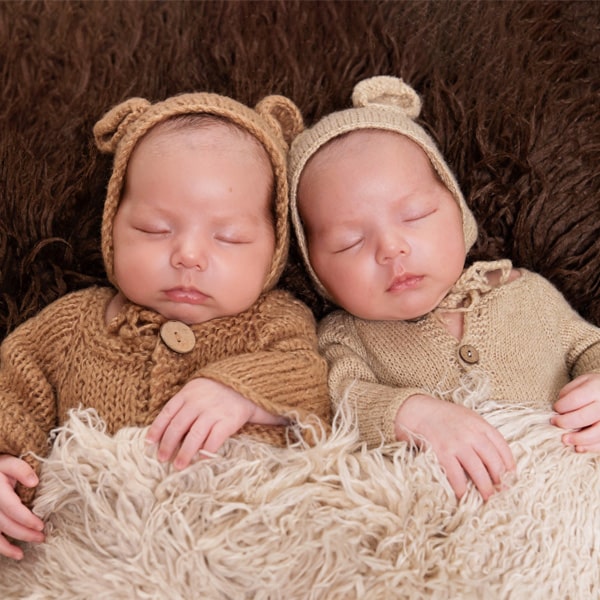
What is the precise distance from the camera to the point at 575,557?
39.2 inches

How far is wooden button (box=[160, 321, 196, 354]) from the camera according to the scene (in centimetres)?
117

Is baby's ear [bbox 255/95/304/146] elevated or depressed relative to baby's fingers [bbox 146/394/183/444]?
elevated

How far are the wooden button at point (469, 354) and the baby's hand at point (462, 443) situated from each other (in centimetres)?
14

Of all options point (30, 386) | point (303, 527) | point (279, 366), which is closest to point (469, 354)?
point (279, 366)

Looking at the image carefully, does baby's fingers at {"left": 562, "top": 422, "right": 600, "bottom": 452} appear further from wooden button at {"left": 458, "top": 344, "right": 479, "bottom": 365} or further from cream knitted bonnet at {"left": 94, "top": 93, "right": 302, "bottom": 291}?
cream knitted bonnet at {"left": 94, "top": 93, "right": 302, "bottom": 291}

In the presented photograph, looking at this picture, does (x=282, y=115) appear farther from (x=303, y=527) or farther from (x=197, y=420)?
(x=303, y=527)

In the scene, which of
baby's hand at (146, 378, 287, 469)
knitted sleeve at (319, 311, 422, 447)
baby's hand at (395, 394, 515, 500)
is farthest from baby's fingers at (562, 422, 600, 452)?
baby's hand at (146, 378, 287, 469)

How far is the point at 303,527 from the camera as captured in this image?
986 millimetres

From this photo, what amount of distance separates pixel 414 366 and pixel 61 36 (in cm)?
96

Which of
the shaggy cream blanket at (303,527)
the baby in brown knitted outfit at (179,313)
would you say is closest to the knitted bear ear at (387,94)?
the baby in brown knitted outfit at (179,313)

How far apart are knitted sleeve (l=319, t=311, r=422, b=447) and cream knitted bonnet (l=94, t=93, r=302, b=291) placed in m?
0.15

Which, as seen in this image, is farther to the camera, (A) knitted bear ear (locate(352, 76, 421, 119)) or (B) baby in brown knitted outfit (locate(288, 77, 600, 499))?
(A) knitted bear ear (locate(352, 76, 421, 119))

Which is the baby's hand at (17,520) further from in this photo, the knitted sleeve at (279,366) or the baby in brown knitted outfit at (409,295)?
the baby in brown knitted outfit at (409,295)

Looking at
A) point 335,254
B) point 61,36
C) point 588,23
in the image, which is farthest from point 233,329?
point 588,23
